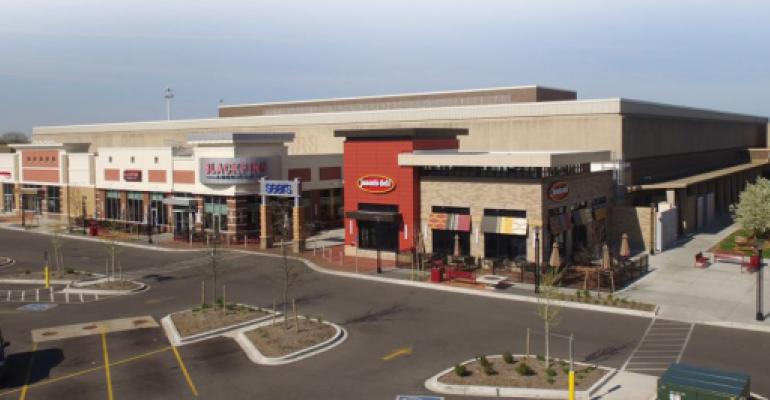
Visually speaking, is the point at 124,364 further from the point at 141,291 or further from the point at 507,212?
the point at 507,212

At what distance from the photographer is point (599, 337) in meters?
28.4

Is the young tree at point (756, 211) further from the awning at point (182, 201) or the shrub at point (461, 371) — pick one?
the awning at point (182, 201)

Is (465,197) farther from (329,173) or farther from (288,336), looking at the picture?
(329,173)

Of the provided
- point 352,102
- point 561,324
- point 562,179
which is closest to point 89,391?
point 561,324

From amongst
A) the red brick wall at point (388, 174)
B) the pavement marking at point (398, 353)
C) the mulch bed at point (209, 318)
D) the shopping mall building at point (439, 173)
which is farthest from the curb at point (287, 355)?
the red brick wall at point (388, 174)

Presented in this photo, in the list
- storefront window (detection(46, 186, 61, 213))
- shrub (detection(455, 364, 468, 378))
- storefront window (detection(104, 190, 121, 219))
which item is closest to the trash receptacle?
shrub (detection(455, 364, 468, 378))

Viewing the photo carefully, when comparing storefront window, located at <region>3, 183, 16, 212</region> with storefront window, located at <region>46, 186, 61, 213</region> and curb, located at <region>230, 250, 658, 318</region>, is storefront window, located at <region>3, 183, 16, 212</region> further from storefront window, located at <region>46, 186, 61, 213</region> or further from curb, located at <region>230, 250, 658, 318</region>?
curb, located at <region>230, 250, 658, 318</region>

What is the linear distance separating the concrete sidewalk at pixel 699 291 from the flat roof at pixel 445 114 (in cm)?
1670

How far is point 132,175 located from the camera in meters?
67.8

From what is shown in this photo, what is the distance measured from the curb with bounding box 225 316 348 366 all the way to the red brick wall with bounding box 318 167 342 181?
121 feet

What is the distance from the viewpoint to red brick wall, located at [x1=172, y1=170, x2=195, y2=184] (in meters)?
61.7

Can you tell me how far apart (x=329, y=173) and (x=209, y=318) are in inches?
1454

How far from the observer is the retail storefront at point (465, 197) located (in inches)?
1682

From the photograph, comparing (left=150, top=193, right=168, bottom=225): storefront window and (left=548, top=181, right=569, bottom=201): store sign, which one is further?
(left=150, top=193, right=168, bottom=225): storefront window
